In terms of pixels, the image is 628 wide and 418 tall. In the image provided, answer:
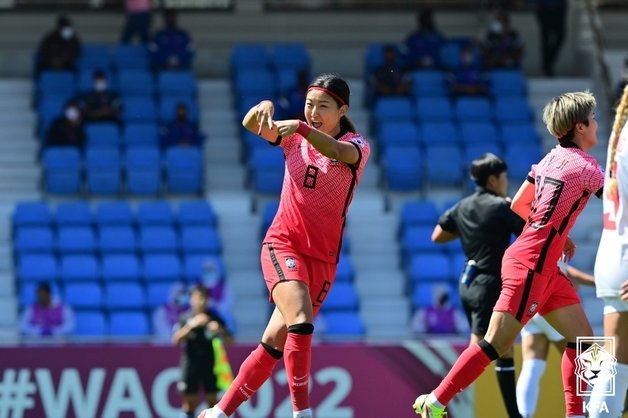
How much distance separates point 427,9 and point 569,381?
14.3 metres

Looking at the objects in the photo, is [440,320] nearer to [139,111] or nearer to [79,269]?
[79,269]

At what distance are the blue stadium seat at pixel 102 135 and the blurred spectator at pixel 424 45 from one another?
454 centimetres

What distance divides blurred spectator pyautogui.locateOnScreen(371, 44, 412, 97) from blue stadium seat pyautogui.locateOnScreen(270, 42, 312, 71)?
1.07 metres

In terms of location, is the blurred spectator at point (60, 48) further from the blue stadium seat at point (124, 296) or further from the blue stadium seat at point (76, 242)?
the blue stadium seat at point (124, 296)

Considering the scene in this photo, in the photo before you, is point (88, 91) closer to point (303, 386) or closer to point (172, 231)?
point (172, 231)

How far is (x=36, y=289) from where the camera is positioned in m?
17.6

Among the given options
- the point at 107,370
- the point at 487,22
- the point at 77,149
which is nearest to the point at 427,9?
the point at 487,22

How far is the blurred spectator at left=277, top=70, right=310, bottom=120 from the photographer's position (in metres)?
19.9

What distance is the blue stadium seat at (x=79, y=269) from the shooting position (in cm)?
1830

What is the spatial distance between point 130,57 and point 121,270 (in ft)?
13.9

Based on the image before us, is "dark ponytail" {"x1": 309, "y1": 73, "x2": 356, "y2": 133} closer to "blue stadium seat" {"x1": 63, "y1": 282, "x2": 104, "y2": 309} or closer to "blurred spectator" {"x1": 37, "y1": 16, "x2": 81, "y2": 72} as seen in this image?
"blue stadium seat" {"x1": 63, "y1": 282, "x2": 104, "y2": 309}

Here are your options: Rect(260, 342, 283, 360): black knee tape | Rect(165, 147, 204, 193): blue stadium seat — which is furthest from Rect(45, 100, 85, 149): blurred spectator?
Rect(260, 342, 283, 360): black knee tape

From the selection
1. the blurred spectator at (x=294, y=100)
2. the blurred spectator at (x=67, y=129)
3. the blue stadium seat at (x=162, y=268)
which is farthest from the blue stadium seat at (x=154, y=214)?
the blurred spectator at (x=294, y=100)

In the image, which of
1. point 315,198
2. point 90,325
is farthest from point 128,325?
point 315,198
